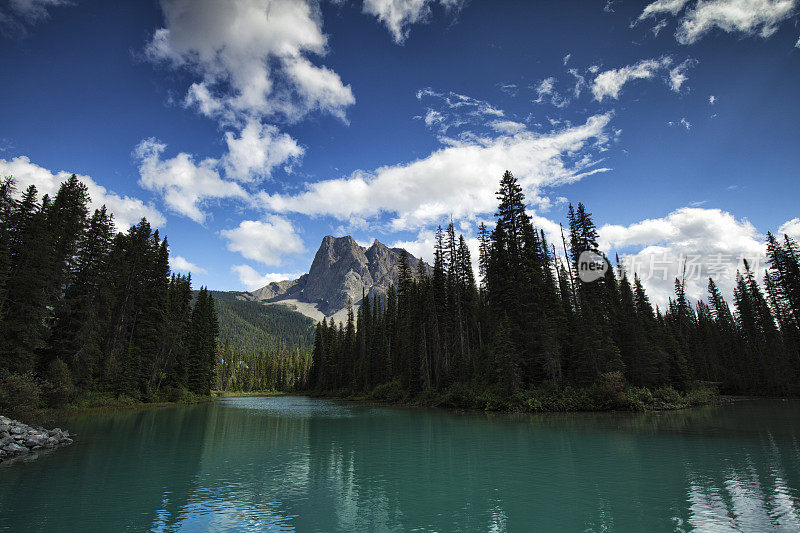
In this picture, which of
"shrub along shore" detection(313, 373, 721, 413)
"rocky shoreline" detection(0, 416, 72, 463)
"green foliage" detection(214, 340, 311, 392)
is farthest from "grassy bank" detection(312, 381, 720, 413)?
"green foliage" detection(214, 340, 311, 392)

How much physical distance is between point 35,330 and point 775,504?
134ft

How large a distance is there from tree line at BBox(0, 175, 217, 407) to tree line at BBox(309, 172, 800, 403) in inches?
1286

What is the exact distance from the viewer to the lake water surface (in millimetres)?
8766

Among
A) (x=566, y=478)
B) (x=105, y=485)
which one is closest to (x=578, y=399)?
(x=566, y=478)

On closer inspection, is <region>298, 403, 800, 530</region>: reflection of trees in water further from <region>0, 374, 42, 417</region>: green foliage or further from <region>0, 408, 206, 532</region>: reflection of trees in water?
<region>0, 374, 42, 417</region>: green foliage

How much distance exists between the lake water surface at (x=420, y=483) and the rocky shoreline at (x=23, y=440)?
1.22m

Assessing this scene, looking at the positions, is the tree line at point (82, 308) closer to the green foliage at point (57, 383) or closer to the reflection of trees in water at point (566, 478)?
the green foliage at point (57, 383)

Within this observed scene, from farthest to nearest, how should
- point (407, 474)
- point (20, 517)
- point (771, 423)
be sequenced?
point (771, 423)
point (407, 474)
point (20, 517)

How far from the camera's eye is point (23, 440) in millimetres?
16938

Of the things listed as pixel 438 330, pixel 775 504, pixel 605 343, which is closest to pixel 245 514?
pixel 775 504

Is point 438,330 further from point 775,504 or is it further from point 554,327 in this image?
point 775,504

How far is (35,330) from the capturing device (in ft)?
94.3

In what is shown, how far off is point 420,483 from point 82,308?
39395 mm

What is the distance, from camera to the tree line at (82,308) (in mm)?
28188
